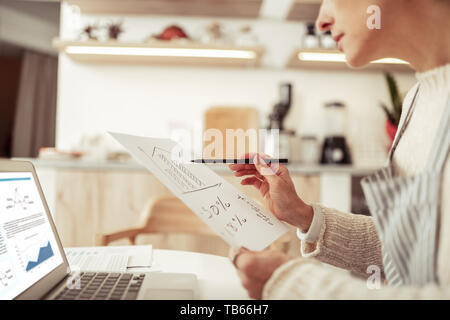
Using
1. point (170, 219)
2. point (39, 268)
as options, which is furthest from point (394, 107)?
point (39, 268)

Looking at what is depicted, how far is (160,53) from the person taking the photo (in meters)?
2.39

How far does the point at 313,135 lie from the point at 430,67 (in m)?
2.06

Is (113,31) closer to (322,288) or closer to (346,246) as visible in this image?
(346,246)

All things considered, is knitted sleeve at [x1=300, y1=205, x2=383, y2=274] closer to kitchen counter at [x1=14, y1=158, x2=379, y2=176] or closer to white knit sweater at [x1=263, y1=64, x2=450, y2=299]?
white knit sweater at [x1=263, y1=64, x2=450, y2=299]

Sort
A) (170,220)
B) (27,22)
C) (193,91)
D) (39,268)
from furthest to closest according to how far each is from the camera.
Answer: (27,22) → (193,91) → (170,220) → (39,268)

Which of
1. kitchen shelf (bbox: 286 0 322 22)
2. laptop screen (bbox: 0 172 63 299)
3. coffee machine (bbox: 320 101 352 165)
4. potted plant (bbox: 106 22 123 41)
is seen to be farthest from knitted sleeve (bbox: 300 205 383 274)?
potted plant (bbox: 106 22 123 41)

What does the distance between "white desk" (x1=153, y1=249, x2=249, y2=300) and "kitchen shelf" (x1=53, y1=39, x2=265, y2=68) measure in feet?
5.74

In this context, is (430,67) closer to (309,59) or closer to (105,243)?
(105,243)

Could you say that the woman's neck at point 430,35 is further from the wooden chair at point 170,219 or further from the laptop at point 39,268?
the wooden chair at point 170,219

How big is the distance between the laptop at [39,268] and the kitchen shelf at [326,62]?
203cm

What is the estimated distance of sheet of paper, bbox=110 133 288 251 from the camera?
50 centimetres

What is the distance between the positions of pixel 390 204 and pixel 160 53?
7.00 ft

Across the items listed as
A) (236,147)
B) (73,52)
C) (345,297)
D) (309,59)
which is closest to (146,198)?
(236,147)

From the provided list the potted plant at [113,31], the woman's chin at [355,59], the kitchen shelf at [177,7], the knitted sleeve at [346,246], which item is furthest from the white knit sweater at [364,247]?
the potted plant at [113,31]
